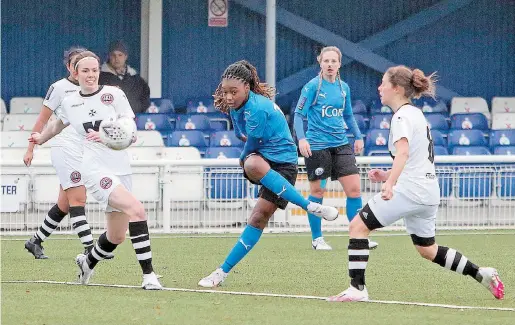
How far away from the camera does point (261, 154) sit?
10148 millimetres

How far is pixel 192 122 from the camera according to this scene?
20.0m

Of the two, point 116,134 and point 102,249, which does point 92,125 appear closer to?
point 116,134

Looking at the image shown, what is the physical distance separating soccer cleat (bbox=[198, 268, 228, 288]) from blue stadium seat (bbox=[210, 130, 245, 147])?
29.0ft

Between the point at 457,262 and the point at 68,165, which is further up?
the point at 68,165

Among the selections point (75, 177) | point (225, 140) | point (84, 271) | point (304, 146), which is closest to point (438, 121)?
point (225, 140)

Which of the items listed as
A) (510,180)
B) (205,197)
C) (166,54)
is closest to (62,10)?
(166,54)

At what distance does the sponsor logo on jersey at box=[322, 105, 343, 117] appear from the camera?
1341 centimetres

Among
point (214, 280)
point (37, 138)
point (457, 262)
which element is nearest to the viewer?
point (457, 262)

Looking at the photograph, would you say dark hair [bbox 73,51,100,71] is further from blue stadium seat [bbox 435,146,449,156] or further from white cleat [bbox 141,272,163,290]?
blue stadium seat [bbox 435,146,449,156]

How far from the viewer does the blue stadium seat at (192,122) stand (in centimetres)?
1991

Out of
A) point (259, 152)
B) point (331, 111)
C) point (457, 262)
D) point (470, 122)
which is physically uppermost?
point (470, 122)

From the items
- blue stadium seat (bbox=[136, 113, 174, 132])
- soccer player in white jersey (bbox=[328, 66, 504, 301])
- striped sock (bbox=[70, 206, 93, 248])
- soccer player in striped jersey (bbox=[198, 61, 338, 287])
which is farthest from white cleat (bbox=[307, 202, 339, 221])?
blue stadium seat (bbox=[136, 113, 174, 132])

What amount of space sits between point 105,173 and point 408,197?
239 centimetres

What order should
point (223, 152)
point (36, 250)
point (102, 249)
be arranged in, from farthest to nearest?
1. point (223, 152)
2. point (36, 250)
3. point (102, 249)
